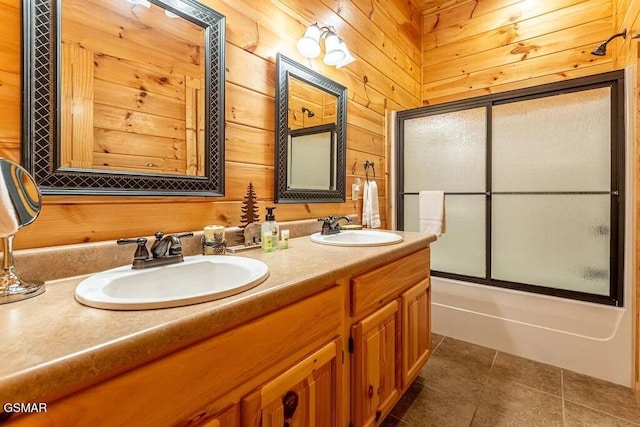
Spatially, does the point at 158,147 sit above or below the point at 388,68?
below

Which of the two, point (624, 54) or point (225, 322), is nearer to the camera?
point (225, 322)

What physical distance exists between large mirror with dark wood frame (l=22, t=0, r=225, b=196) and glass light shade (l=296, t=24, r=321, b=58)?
50cm

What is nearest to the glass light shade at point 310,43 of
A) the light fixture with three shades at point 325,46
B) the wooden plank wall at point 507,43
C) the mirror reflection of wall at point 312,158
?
the light fixture with three shades at point 325,46

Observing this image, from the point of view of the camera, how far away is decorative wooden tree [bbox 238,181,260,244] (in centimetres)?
127

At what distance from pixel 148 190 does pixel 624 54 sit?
2769 mm

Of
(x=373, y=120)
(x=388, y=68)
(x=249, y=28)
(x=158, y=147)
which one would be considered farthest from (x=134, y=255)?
(x=388, y=68)

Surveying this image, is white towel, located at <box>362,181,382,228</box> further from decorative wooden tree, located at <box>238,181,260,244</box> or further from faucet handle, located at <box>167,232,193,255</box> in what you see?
faucet handle, located at <box>167,232,193,255</box>

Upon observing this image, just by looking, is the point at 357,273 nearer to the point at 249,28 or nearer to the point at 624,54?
the point at 249,28

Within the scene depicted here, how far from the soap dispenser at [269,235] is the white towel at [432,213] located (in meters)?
1.41

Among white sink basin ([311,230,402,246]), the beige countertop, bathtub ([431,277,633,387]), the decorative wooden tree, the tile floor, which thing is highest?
the decorative wooden tree

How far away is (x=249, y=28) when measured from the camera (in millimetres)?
1333

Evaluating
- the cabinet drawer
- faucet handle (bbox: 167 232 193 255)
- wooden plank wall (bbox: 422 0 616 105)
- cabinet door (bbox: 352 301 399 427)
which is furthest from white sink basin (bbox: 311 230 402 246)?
wooden plank wall (bbox: 422 0 616 105)

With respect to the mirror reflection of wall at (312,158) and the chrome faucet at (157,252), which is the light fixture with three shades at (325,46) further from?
the chrome faucet at (157,252)

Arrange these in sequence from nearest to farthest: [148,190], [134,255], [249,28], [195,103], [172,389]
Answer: [172,389]
[134,255]
[148,190]
[195,103]
[249,28]
